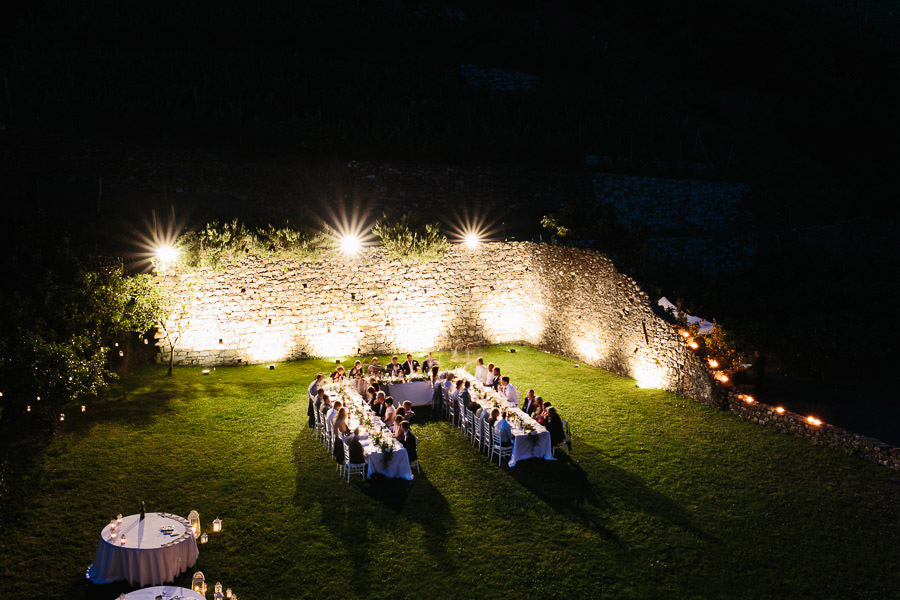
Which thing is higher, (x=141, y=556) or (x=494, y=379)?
(x=494, y=379)

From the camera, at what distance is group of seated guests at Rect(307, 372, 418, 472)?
380 inches

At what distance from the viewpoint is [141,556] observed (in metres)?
6.71

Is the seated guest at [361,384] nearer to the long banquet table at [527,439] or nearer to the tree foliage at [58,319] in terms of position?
the long banquet table at [527,439]

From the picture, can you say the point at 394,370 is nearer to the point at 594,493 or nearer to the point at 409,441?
the point at 409,441

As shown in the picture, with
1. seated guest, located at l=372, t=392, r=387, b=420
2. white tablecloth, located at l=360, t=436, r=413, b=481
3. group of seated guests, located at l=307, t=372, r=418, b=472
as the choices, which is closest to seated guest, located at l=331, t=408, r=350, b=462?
group of seated guests, located at l=307, t=372, r=418, b=472

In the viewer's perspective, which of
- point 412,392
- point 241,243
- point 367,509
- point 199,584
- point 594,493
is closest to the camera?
point 199,584

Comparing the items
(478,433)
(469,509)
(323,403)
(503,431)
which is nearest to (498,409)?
(503,431)

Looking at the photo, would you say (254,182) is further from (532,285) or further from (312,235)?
(532,285)

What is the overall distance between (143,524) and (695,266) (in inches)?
731

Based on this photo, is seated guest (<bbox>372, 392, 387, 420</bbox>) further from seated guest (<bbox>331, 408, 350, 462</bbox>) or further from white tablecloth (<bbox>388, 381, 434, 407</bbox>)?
white tablecloth (<bbox>388, 381, 434, 407</bbox>)

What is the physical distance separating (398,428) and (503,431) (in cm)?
185

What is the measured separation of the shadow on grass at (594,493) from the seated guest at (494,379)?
219cm

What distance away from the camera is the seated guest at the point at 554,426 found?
1064 cm

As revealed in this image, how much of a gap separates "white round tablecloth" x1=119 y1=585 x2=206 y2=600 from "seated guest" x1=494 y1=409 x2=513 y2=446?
552cm
